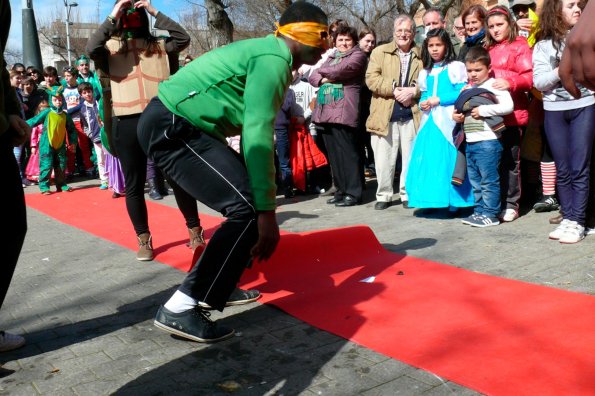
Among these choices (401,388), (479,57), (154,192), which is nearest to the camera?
(401,388)

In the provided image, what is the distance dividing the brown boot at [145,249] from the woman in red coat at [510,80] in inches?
130

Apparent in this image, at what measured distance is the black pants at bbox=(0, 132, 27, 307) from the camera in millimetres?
3236

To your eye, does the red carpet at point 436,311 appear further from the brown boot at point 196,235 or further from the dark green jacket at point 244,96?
the dark green jacket at point 244,96

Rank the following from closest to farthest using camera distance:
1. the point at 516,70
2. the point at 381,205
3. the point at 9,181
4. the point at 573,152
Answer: the point at 9,181 < the point at 573,152 < the point at 516,70 < the point at 381,205

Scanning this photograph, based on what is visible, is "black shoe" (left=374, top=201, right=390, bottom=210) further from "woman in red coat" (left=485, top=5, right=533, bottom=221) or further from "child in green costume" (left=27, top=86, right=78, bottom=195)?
"child in green costume" (left=27, top=86, right=78, bottom=195)

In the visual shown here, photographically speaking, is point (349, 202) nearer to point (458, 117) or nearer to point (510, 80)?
point (458, 117)

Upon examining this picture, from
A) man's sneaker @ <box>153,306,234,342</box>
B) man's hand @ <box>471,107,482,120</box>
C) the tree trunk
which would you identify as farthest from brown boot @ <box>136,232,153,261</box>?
the tree trunk

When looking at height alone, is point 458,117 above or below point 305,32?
below

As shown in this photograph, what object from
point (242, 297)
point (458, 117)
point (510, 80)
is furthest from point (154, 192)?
point (242, 297)

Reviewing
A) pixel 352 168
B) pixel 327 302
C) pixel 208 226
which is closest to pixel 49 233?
pixel 208 226

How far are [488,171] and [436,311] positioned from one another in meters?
2.56

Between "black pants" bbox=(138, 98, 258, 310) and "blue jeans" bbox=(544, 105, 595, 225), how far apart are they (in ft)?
10.1

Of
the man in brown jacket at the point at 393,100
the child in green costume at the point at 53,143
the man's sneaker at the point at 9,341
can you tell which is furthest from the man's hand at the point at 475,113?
the child in green costume at the point at 53,143

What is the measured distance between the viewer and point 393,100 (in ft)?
24.0
